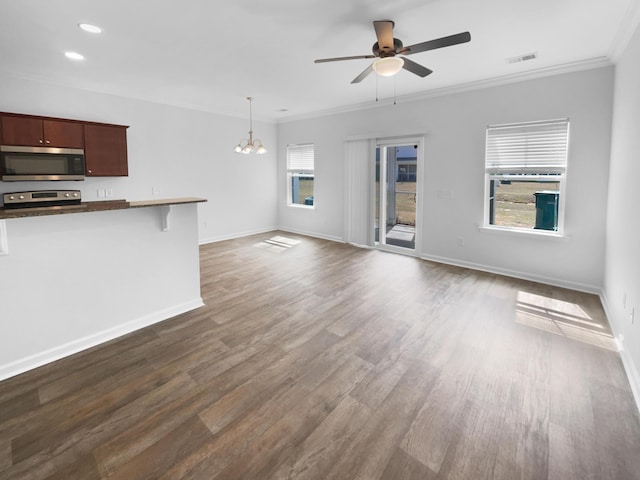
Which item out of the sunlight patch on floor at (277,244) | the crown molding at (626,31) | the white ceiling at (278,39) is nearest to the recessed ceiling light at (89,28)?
the white ceiling at (278,39)

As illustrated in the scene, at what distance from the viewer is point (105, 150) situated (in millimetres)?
4906

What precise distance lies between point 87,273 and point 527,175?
17.3 feet

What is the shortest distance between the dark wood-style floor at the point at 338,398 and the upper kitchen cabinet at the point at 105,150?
3045 millimetres

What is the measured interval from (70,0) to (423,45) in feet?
9.32

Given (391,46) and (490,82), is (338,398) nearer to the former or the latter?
(391,46)

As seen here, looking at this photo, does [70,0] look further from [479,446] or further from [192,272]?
[479,446]

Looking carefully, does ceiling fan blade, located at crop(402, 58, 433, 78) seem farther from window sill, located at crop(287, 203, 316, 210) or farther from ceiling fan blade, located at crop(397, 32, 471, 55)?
window sill, located at crop(287, 203, 316, 210)

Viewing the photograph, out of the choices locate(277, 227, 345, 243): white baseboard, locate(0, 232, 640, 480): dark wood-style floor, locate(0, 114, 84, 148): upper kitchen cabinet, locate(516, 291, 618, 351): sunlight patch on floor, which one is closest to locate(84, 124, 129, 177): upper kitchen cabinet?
locate(0, 114, 84, 148): upper kitchen cabinet

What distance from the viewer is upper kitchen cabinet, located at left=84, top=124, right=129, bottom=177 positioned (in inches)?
186

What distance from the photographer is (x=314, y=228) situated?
7473mm

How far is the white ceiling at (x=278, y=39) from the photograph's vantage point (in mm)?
2641

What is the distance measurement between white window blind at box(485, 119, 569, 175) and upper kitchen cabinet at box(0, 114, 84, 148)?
6002mm

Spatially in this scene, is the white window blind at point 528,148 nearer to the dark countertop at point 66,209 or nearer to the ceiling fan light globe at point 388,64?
the ceiling fan light globe at point 388,64

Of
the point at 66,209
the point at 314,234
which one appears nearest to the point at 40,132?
the point at 66,209
